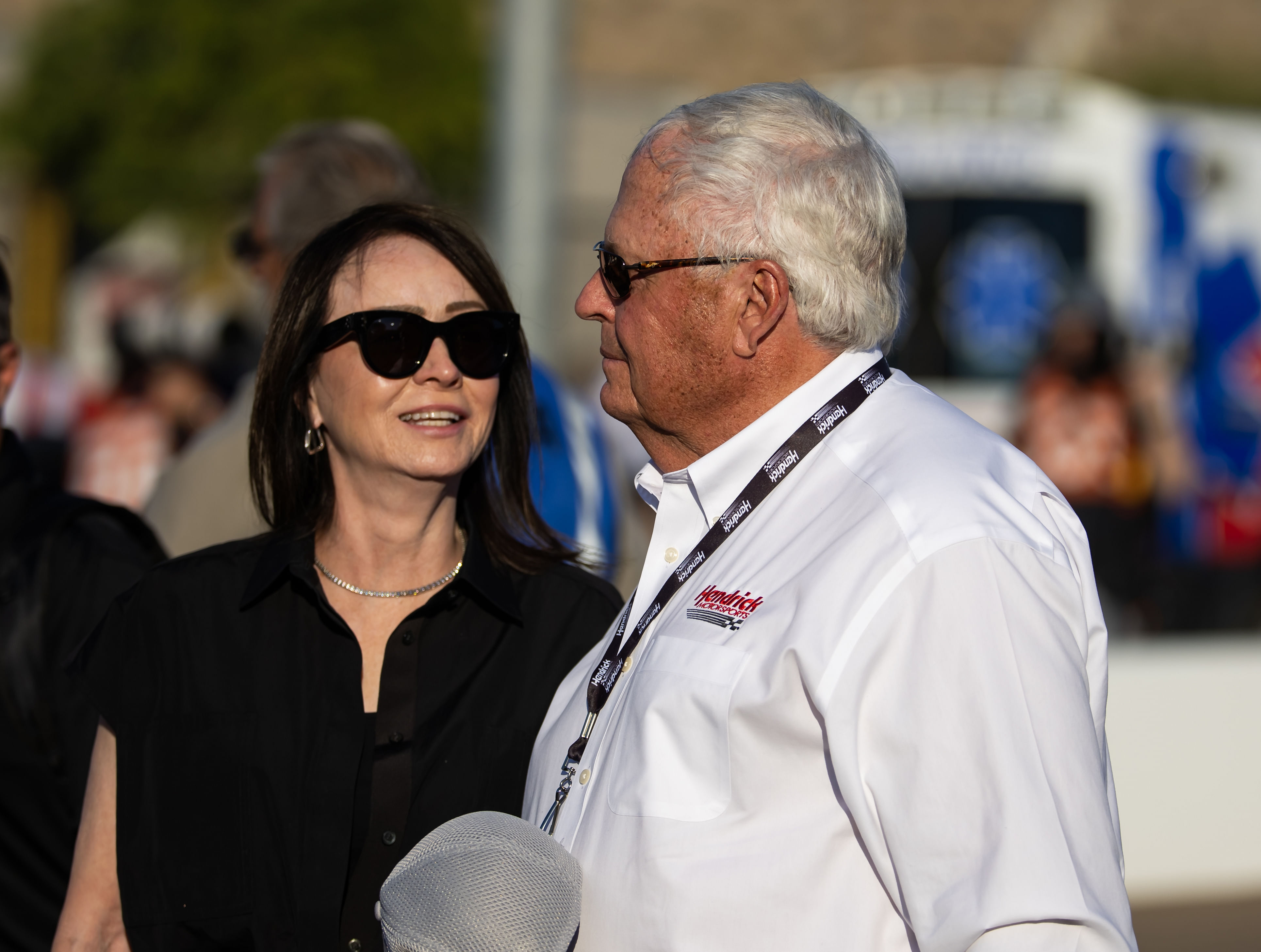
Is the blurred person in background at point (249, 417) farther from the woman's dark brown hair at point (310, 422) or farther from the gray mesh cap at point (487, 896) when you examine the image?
the gray mesh cap at point (487, 896)

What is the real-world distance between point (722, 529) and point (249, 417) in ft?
4.96

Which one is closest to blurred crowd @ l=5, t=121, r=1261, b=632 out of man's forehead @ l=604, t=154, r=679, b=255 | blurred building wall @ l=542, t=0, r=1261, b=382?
man's forehead @ l=604, t=154, r=679, b=255

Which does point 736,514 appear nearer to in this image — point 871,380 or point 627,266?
point 871,380

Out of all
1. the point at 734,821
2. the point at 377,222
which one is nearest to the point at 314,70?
the point at 377,222

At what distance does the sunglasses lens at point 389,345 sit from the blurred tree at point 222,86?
1691cm

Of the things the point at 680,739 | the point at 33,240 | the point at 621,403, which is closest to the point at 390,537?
the point at 621,403

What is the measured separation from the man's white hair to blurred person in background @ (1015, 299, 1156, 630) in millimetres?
6842

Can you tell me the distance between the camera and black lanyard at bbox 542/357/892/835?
2.15 metres

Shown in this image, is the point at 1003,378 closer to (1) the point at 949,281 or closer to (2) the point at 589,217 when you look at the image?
(1) the point at 949,281

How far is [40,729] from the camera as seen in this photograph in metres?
2.81

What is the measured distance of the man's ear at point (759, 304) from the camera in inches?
85.0

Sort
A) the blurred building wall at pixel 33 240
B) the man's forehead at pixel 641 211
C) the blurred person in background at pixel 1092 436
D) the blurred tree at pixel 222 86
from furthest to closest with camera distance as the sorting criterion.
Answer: the blurred building wall at pixel 33 240, the blurred tree at pixel 222 86, the blurred person in background at pixel 1092 436, the man's forehead at pixel 641 211

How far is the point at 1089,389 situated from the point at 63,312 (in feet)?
64.8

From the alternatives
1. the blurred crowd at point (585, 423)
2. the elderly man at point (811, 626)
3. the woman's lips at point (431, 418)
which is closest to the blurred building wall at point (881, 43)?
the blurred crowd at point (585, 423)
